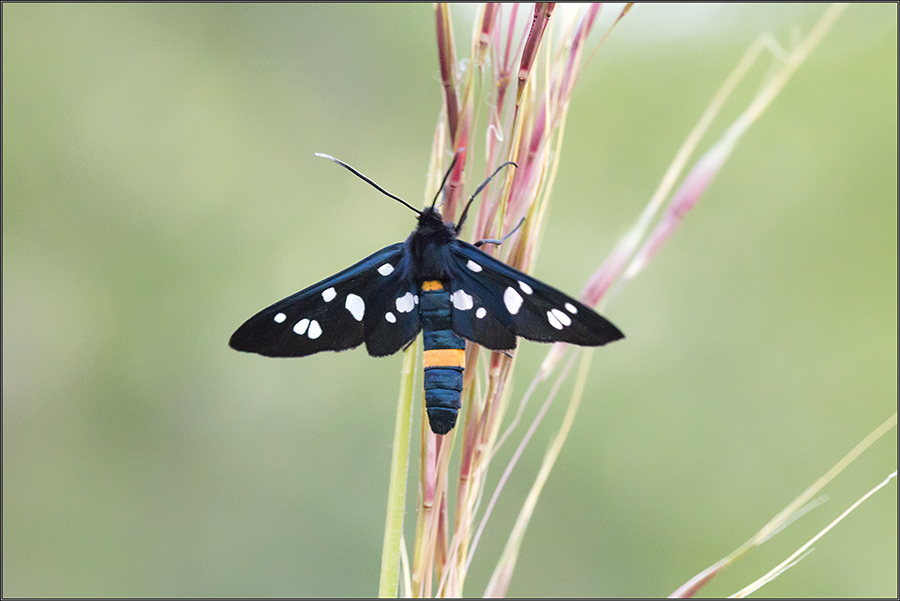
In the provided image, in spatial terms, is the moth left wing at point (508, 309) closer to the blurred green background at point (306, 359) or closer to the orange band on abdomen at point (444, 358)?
the orange band on abdomen at point (444, 358)

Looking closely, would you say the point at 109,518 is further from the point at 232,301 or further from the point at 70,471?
the point at 232,301

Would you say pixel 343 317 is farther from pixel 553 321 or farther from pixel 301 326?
pixel 553 321

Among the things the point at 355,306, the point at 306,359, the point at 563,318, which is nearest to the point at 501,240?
the point at 563,318

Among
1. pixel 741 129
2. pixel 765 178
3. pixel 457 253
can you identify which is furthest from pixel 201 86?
pixel 741 129

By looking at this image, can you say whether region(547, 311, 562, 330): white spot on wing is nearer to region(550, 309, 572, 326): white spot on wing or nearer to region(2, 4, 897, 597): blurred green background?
region(550, 309, 572, 326): white spot on wing

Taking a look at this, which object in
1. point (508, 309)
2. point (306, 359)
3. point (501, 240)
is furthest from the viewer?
point (306, 359)

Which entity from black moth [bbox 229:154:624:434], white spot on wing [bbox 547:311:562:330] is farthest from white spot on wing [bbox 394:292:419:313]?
white spot on wing [bbox 547:311:562:330]
